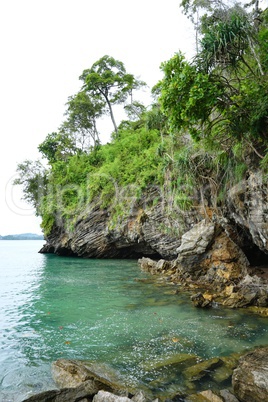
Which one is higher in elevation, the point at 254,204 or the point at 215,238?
the point at 254,204

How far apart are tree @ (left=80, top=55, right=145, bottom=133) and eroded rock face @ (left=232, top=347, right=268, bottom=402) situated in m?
27.2

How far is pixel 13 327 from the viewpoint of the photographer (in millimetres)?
7344

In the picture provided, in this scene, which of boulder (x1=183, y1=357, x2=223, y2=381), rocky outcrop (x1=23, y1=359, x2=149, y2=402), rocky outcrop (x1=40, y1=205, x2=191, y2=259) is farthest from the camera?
rocky outcrop (x1=40, y1=205, x2=191, y2=259)

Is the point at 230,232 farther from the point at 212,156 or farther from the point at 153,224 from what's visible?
the point at 153,224

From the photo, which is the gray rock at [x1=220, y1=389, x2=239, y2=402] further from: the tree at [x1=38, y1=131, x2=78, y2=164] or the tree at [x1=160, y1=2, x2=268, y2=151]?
the tree at [x1=38, y1=131, x2=78, y2=164]

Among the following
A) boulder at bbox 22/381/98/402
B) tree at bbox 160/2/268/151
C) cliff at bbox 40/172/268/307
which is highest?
tree at bbox 160/2/268/151

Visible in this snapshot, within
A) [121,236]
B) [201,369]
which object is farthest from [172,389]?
[121,236]

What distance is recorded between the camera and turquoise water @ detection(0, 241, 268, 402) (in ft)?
16.6

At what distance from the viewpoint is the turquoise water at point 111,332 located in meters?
5.05

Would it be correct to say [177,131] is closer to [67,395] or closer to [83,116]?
[67,395]

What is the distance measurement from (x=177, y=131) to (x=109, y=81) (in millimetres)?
19385

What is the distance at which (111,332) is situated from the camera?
674 centimetres

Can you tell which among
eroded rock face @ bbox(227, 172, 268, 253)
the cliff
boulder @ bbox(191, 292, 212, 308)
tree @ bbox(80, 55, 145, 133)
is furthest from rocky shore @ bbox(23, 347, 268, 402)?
tree @ bbox(80, 55, 145, 133)

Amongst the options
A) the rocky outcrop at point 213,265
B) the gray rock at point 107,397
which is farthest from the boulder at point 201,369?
the rocky outcrop at point 213,265
